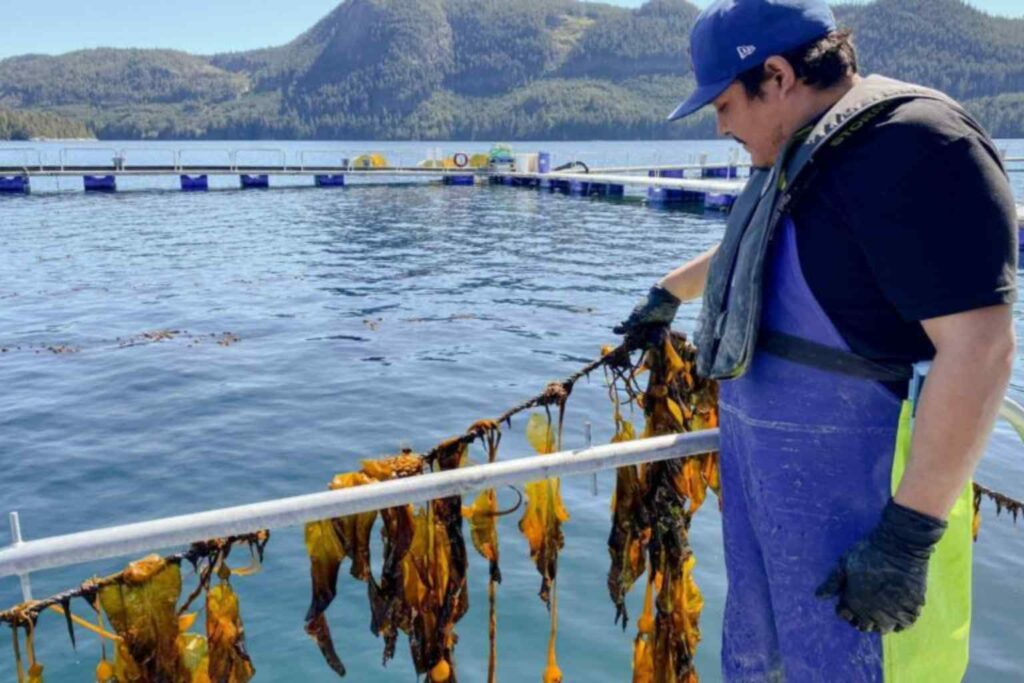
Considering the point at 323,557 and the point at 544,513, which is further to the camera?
the point at 544,513

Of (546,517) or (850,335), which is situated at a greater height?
(850,335)

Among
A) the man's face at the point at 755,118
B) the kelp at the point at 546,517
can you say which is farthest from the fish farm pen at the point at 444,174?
the man's face at the point at 755,118

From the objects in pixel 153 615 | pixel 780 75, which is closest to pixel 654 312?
pixel 780 75

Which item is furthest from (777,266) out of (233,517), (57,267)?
(57,267)

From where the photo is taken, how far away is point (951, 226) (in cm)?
187

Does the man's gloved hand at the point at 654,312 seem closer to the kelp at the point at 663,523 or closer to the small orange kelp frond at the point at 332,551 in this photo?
the kelp at the point at 663,523

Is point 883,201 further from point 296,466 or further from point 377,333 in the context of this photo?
point 377,333

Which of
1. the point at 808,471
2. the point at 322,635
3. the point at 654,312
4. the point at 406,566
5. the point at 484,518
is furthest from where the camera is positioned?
the point at 654,312

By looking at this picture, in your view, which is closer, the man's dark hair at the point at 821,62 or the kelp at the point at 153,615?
the man's dark hair at the point at 821,62

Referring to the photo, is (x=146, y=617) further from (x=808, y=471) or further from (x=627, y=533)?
(x=808, y=471)

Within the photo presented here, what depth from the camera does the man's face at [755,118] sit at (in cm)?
231

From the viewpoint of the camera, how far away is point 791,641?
2.44 meters

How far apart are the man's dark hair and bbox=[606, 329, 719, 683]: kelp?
4.46 ft

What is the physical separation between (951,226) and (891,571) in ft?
2.77
